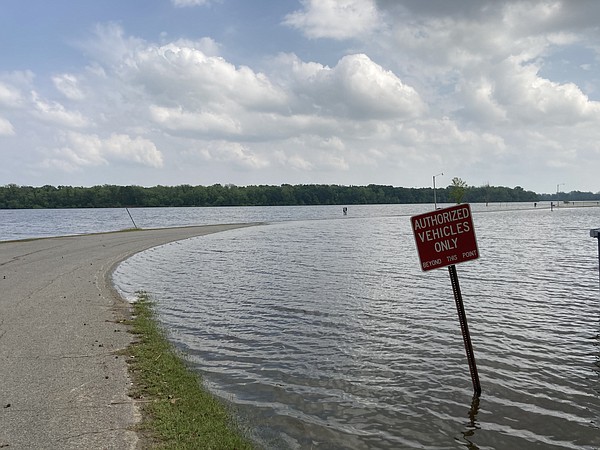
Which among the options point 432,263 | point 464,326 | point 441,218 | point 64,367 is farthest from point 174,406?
point 441,218

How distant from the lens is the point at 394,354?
378 inches

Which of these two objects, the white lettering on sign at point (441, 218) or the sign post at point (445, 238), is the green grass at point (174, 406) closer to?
the sign post at point (445, 238)

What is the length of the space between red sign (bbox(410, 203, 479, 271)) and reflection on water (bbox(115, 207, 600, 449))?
83.0 inches

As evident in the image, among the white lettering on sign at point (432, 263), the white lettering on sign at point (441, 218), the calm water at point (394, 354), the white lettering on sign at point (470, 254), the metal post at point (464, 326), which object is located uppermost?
the white lettering on sign at point (441, 218)

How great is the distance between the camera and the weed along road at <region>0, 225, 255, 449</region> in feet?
18.7

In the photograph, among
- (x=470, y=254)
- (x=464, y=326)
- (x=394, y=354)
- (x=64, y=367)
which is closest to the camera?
(x=470, y=254)

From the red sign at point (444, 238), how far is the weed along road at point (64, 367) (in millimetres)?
4308

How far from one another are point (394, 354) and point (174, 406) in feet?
14.9

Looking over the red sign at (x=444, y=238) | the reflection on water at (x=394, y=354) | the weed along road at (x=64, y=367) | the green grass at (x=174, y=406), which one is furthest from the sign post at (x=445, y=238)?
the weed along road at (x=64, y=367)

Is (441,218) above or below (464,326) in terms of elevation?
above

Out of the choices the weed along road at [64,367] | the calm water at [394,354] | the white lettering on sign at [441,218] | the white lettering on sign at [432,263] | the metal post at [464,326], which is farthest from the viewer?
the metal post at [464,326]

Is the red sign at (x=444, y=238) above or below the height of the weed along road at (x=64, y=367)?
above

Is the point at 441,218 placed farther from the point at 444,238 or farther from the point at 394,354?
the point at 394,354

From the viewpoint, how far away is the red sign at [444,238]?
22.5ft
